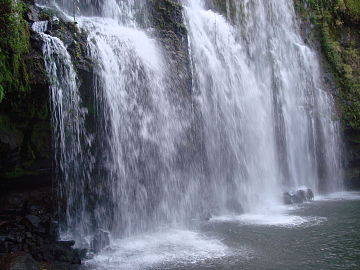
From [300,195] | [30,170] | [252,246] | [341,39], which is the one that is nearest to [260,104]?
[300,195]

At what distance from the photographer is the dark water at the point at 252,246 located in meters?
8.08

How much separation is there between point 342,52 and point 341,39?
2.99 ft

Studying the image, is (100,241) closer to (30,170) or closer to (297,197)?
(30,170)

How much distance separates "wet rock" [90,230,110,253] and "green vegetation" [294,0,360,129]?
15.2 m

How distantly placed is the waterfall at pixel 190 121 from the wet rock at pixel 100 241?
624mm

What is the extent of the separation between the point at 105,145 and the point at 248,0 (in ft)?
41.1

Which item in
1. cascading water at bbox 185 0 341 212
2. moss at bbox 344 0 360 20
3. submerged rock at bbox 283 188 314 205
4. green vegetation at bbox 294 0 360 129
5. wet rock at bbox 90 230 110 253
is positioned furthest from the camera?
moss at bbox 344 0 360 20

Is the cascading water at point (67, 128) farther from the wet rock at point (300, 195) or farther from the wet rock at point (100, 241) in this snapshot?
the wet rock at point (300, 195)

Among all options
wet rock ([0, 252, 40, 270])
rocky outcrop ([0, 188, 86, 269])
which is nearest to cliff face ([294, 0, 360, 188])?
rocky outcrop ([0, 188, 86, 269])

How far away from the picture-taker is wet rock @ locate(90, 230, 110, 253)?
917 cm

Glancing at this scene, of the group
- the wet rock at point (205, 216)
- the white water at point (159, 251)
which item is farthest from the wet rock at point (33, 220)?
the wet rock at point (205, 216)

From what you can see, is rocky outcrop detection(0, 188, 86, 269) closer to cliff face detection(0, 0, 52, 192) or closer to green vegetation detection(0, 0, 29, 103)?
cliff face detection(0, 0, 52, 192)

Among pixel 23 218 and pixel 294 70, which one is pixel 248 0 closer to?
pixel 294 70

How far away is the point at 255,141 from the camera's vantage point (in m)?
16.7
